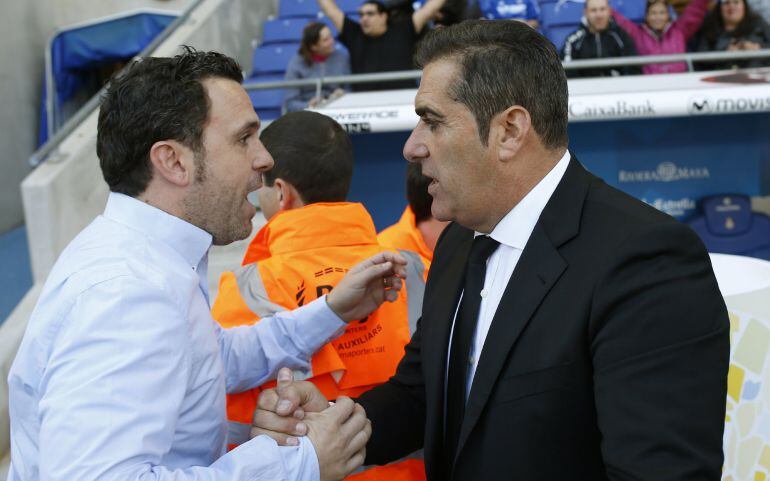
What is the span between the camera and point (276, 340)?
2.12 meters

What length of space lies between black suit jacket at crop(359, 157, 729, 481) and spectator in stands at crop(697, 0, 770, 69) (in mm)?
5960

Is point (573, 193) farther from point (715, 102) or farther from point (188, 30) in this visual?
point (188, 30)

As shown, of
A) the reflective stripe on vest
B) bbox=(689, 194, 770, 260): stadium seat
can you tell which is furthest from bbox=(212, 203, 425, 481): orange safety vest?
bbox=(689, 194, 770, 260): stadium seat

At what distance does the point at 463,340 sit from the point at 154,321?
A: 0.63 m

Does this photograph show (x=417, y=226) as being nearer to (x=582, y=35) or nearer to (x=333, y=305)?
(x=333, y=305)

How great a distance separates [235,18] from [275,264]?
6755 millimetres

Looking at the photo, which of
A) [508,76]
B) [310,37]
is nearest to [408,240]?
[508,76]

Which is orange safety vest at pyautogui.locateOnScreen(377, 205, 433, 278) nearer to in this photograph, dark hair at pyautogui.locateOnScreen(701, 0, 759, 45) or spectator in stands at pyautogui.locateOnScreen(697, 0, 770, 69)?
spectator in stands at pyautogui.locateOnScreen(697, 0, 770, 69)

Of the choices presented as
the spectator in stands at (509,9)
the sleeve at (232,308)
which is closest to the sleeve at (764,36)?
the spectator in stands at (509,9)

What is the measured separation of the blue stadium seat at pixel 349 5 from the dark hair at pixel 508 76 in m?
7.33

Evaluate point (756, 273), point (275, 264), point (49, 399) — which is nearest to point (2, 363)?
point (275, 264)

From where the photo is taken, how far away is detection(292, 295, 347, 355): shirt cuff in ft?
6.93

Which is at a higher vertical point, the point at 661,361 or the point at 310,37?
the point at 661,361

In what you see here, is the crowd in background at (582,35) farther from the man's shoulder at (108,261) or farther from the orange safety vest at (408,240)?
the man's shoulder at (108,261)
